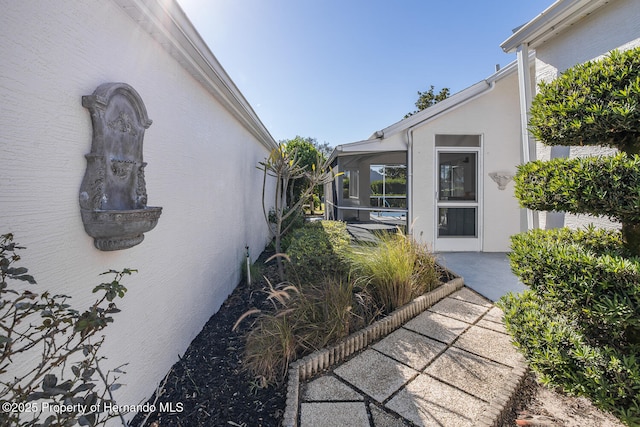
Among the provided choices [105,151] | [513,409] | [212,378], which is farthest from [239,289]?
[513,409]

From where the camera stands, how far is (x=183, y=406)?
234cm

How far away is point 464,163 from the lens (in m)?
6.93

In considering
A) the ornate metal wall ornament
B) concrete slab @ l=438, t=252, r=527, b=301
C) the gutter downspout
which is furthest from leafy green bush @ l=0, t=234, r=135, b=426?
the ornate metal wall ornament

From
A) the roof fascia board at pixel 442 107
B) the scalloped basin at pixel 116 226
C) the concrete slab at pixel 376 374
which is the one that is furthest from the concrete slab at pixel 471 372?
the roof fascia board at pixel 442 107

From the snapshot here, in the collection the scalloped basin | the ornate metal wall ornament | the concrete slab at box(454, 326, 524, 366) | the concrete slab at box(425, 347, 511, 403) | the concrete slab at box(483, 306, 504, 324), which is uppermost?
the ornate metal wall ornament

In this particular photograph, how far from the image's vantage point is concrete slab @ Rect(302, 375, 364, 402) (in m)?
2.31

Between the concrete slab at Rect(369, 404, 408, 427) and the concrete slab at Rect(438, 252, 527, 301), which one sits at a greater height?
the concrete slab at Rect(438, 252, 527, 301)

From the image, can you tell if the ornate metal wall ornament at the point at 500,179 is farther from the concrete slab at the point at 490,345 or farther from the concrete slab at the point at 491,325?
the concrete slab at the point at 490,345

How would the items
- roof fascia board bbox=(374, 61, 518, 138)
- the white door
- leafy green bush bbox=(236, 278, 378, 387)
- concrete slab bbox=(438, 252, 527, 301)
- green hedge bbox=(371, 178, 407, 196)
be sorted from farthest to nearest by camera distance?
green hedge bbox=(371, 178, 407, 196) < the white door < roof fascia board bbox=(374, 61, 518, 138) < concrete slab bbox=(438, 252, 527, 301) < leafy green bush bbox=(236, 278, 378, 387)

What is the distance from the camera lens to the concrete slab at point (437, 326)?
3213mm

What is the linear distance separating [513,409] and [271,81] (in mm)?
8957

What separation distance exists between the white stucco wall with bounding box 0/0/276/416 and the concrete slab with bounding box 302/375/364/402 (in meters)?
1.36

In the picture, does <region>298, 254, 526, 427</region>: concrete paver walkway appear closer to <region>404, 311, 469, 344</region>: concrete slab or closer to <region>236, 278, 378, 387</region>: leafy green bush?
<region>404, 311, 469, 344</region>: concrete slab

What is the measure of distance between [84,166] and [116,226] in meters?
0.40
